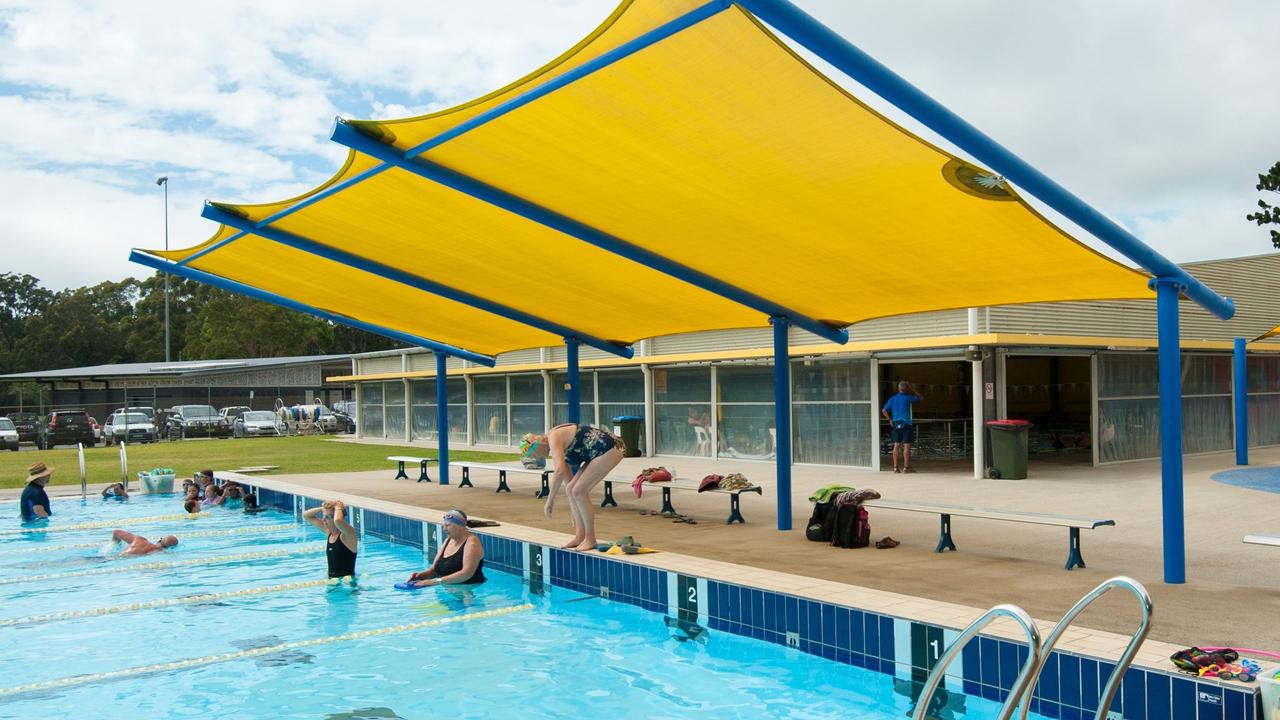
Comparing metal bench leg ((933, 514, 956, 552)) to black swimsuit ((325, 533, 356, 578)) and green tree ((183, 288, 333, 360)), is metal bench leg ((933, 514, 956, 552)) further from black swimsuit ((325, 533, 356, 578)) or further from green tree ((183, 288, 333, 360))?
green tree ((183, 288, 333, 360))

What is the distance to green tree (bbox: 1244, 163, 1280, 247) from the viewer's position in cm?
3203

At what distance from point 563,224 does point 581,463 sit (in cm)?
239

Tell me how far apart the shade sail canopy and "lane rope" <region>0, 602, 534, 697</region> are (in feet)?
11.6

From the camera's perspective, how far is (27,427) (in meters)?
39.3

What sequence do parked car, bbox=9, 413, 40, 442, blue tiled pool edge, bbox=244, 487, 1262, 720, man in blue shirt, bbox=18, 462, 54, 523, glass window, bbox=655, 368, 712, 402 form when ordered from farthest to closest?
parked car, bbox=9, 413, 40, 442 → glass window, bbox=655, 368, 712, 402 → man in blue shirt, bbox=18, 462, 54, 523 → blue tiled pool edge, bbox=244, 487, 1262, 720

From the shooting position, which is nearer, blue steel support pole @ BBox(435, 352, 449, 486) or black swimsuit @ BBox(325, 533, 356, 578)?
black swimsuit @ BBox(325, 533, 356, 578)

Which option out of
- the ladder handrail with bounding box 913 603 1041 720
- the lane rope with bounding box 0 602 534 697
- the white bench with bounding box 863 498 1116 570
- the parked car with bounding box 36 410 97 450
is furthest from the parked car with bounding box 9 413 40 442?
the ladder handrail with bounding box 913 603 1041 720

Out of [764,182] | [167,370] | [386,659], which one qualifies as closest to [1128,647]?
[764,182]

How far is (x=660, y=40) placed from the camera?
17.9ft

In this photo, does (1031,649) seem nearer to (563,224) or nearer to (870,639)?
(870,639)

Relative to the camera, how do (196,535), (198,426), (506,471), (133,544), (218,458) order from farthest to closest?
(198,426) → (218,458) → (506,471) → (196,535) → (133,544)

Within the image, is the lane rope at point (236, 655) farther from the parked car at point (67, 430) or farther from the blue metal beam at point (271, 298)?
the parked car at point (67, 430)

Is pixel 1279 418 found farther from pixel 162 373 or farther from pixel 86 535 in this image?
pixel 162 373

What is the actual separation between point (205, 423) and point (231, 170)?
34301mm
